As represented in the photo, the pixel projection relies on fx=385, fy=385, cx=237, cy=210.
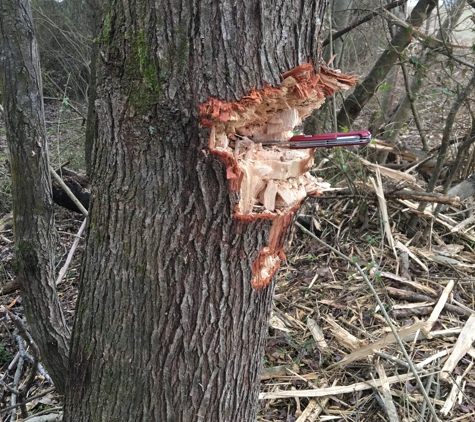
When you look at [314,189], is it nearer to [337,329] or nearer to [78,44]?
[337,329]

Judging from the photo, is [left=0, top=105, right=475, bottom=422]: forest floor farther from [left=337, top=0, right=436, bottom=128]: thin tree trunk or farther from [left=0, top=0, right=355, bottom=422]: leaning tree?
[left=0, top=0, right=355, bottom=422]: leaning tree

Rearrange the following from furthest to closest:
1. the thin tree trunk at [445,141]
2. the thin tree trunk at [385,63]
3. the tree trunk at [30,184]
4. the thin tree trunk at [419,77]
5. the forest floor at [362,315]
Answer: the thin tree trunk at [385,63] < the thin tree trunk at [419,77] < the thin tree trunk at [445,141] < the forest floor at [362,315] < the tree trunk at [30,184]

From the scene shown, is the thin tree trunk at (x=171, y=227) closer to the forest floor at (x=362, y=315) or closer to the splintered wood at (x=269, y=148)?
the splintered wood at (x=269, y=148)

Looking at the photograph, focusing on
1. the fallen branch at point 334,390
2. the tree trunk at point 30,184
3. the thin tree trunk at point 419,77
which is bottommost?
the fallen branch at point 334,390

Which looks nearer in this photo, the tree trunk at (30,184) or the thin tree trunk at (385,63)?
the tree trunk at (30,184)

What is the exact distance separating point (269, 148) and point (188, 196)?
34 cm

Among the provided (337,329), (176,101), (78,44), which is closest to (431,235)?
(337,329)

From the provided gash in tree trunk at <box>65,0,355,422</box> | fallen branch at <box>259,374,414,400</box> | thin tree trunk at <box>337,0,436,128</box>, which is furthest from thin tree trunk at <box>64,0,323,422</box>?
thin tree trunk at <box>337,0,436,128</box>

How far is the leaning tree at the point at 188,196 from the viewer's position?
1143 millimetres

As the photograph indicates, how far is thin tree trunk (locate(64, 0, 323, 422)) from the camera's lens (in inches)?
44.8

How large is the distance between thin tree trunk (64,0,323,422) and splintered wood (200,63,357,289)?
4cm

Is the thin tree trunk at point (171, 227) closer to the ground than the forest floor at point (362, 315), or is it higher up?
higher up

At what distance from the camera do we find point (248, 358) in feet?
5.10

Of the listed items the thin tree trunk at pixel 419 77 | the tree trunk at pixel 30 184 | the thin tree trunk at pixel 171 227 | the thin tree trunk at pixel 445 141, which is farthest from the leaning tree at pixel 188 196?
the thin tree trunk at pixel 419 77
